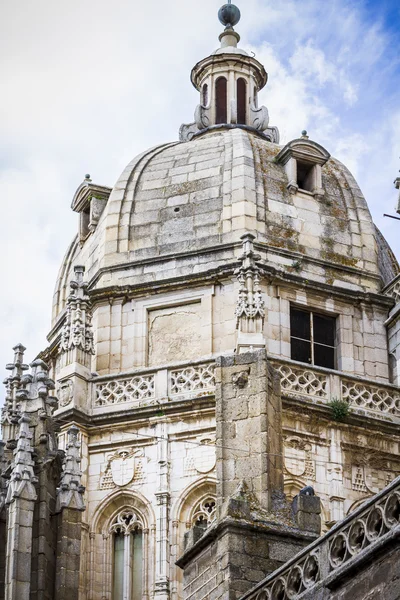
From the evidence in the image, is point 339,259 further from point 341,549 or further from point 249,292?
point 341,549

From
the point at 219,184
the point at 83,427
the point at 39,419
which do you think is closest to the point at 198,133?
the point at 219,184

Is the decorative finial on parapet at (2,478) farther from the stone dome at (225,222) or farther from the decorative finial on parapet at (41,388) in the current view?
the stone dome at (225,222)

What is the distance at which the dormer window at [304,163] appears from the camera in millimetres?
40688

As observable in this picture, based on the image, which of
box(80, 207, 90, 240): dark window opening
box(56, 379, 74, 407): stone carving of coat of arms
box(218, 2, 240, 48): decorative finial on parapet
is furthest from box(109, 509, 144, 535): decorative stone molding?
box(218, 2, 240, 48): decorative finial on parapet

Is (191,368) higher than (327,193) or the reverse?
the reverse

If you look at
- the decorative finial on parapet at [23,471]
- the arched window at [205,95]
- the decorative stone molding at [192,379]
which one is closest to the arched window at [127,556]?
the decorative stone molding at [192,379]

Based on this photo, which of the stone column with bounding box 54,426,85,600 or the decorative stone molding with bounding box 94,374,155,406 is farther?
the decorative stone molding with bounding box 94,374,155,406

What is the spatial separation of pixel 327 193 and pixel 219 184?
10.3 ft

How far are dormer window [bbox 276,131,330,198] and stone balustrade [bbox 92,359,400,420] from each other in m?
6.39

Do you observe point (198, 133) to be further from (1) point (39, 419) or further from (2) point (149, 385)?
(1) point (39, 419)

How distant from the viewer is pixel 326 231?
1567 inches

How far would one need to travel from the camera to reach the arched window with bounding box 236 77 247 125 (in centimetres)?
4519

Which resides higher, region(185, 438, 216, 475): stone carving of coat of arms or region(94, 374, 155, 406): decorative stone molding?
region(94, 374, 155, 406): decorative stone molding

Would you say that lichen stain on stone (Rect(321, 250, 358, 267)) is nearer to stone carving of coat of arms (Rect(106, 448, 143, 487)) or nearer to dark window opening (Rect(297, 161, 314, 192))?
dark window opening (Rect(297, 161, 314, 192))
